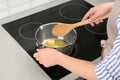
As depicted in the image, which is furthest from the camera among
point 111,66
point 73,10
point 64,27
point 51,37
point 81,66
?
point 73,10

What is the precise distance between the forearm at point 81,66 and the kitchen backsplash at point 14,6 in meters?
0.41

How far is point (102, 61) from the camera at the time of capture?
68cm

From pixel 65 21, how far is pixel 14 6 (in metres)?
0.24

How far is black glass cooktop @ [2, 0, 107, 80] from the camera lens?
37.6 inches

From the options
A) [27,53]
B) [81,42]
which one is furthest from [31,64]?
[81,42]

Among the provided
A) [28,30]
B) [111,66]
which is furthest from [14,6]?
[111,66]

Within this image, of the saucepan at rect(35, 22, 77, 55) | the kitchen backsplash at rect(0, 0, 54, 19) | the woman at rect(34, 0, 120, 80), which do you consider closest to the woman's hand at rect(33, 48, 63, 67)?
the woman at rect(34, 0, 120, 80)

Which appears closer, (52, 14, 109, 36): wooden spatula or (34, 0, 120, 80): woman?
(34, 0, 120, 80): woman

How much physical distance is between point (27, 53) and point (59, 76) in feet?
0.54

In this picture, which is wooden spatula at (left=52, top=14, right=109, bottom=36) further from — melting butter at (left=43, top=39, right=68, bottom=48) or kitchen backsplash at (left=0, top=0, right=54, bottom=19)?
kitchen backsplash at (left=0, top=0, right=54, bottom=19)

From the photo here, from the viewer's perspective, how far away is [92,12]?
1010mm

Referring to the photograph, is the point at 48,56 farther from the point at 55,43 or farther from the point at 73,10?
the point at 73,10

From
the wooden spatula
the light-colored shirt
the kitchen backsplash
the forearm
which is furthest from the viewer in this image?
the kitchen backsplash

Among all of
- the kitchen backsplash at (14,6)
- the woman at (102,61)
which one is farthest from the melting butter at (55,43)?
the kitchen backsplash at (14,6)
